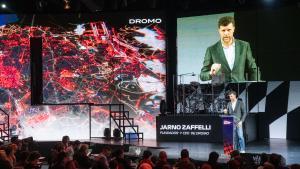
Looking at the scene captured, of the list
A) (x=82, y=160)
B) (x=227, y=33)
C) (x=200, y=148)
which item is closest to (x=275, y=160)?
(x=82, y=160)

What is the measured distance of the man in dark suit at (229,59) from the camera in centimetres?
1581

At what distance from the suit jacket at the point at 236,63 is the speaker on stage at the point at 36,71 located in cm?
487

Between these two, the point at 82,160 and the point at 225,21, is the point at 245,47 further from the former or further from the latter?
the point at 82,160

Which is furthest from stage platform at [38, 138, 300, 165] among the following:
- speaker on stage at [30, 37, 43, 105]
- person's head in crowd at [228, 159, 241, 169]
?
person's head in crowd at [228, 159, 241, 169]

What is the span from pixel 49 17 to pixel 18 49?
149 cm

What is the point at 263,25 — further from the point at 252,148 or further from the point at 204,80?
Answer: the point at 252,148

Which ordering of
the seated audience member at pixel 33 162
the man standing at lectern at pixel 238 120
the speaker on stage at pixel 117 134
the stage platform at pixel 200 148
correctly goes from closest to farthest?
1. the seated audience member at pixel 33 162
2. the stage platform at pixel 200 148
3. the man standing at lectern at pixel 238 120
4. the speaker on stage at pixel 117 134

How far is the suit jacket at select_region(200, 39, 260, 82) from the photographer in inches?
621

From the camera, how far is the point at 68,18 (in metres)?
18.2

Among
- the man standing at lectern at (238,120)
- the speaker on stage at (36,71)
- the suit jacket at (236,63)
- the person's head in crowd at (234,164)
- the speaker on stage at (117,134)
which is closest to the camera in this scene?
the person's head in crowd at (234,164)

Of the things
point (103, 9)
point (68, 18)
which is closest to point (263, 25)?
point (103, 9)

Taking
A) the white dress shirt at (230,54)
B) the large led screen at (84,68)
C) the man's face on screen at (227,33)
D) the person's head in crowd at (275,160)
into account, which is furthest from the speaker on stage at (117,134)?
the person's head in crowd at (275,160)

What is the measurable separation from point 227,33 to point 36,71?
5.84 m

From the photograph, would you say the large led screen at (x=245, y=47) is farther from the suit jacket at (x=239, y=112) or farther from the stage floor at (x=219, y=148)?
the suit jacket at (x=239, y=112)
